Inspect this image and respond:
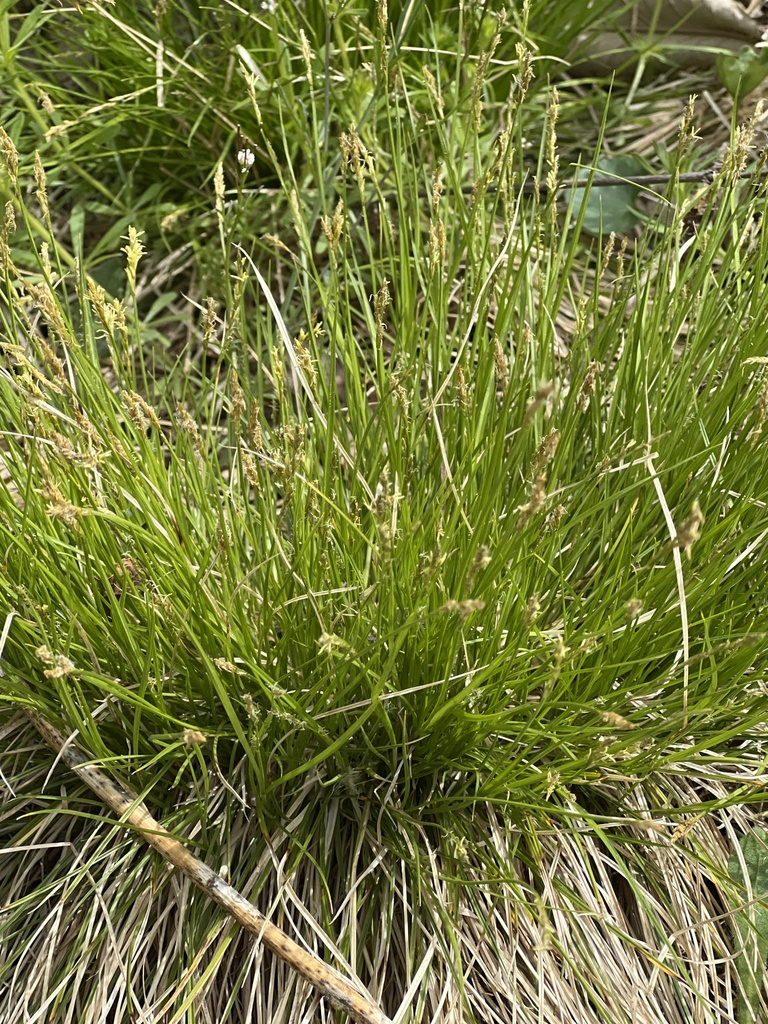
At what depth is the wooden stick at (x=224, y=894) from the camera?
93cm

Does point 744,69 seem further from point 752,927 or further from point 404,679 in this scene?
point 752,927

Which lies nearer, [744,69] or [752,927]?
[752,927]

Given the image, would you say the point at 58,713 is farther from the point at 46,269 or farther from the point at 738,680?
the point at 738,680

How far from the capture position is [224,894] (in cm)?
99

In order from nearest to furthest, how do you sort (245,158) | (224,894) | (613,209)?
(224,894)
(245,158)
(613,209)

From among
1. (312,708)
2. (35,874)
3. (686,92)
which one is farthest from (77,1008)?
(686,92)

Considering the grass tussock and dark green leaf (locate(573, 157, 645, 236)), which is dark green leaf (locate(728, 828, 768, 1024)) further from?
dark green leaf (locate(573, 157, 645, 236))

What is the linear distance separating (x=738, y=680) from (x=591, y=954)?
0.36 metres

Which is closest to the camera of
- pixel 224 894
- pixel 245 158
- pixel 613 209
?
pixel 224 894

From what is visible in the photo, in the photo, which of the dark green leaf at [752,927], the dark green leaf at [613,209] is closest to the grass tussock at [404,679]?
the dark green leaf at [752,927]

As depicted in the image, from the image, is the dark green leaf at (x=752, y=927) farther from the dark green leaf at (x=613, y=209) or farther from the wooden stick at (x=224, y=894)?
the dark green leaf at (x=613, y=209)

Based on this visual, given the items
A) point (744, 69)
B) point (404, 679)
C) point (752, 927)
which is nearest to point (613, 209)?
point (744, 69)

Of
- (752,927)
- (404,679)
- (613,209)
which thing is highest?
(613,209)

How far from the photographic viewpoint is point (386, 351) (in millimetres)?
1773
